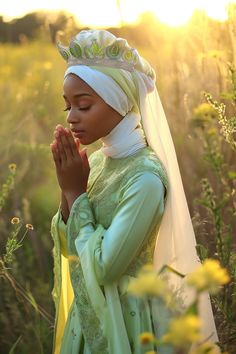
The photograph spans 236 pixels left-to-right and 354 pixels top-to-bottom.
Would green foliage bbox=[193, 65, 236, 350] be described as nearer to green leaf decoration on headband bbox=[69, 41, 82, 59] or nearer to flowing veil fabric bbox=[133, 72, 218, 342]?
flowing veil fabric bbox=[133, 72, 218, 342]

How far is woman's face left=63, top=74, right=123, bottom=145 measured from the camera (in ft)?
6.43

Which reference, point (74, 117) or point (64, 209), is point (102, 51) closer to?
point (74, 117)

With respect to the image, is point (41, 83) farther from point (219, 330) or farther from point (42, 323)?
point (219, 330)

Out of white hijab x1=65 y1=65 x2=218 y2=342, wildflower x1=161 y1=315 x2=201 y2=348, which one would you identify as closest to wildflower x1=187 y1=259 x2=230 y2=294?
wildflower x1=161 y1=315 x2=201 y2=348

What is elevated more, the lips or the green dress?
the lips

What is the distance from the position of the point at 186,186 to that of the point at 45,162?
1424mm

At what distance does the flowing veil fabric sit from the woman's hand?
0.23 meters

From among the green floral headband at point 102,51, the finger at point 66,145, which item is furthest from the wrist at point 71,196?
the green floral headband at point 102,51

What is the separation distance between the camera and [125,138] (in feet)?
6.57

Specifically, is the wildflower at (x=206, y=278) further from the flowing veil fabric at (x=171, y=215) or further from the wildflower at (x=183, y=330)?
the flowing veil fabric at (x=171, y=215)

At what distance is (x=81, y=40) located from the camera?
2.02 meters

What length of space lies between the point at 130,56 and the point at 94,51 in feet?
0.34

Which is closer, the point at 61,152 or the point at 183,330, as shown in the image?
the point at 183,330

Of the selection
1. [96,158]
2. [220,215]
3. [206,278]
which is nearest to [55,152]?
[96,158]
